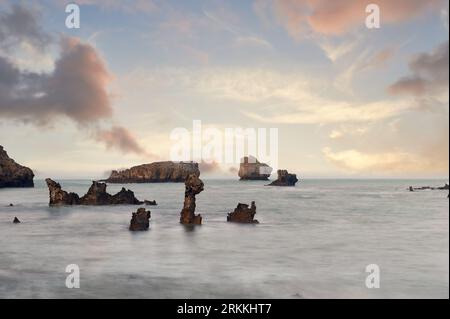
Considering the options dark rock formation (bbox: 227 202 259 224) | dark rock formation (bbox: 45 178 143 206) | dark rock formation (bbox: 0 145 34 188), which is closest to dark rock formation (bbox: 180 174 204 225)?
dark rock formation (bbox: 227 202 259 224)

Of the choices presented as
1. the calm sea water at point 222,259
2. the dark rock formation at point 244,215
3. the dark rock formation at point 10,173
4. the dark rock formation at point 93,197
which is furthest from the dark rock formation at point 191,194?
the dark rock formation at point 10,173

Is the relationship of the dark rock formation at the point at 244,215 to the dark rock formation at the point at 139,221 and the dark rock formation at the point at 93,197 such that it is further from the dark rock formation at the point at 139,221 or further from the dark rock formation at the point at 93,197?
the dark rock formation at the point at 93,197

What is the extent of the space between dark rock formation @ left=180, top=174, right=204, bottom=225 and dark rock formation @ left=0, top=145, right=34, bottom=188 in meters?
154

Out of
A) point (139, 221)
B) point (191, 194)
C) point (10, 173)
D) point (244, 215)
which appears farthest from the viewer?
point (10, 173)

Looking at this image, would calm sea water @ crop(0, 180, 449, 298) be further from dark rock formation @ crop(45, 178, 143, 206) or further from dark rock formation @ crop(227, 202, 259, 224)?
dark rock formation @ crop(45, 178, 143, 206)

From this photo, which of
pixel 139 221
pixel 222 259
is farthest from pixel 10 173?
pixel 222 259

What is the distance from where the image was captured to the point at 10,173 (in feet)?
625

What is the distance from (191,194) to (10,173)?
166 metres

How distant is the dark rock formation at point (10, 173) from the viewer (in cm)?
18662

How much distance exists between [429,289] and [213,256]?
16714mm

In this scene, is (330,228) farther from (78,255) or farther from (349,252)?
(78,255)

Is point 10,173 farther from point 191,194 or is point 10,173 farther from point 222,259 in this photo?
Result: point 222,259
